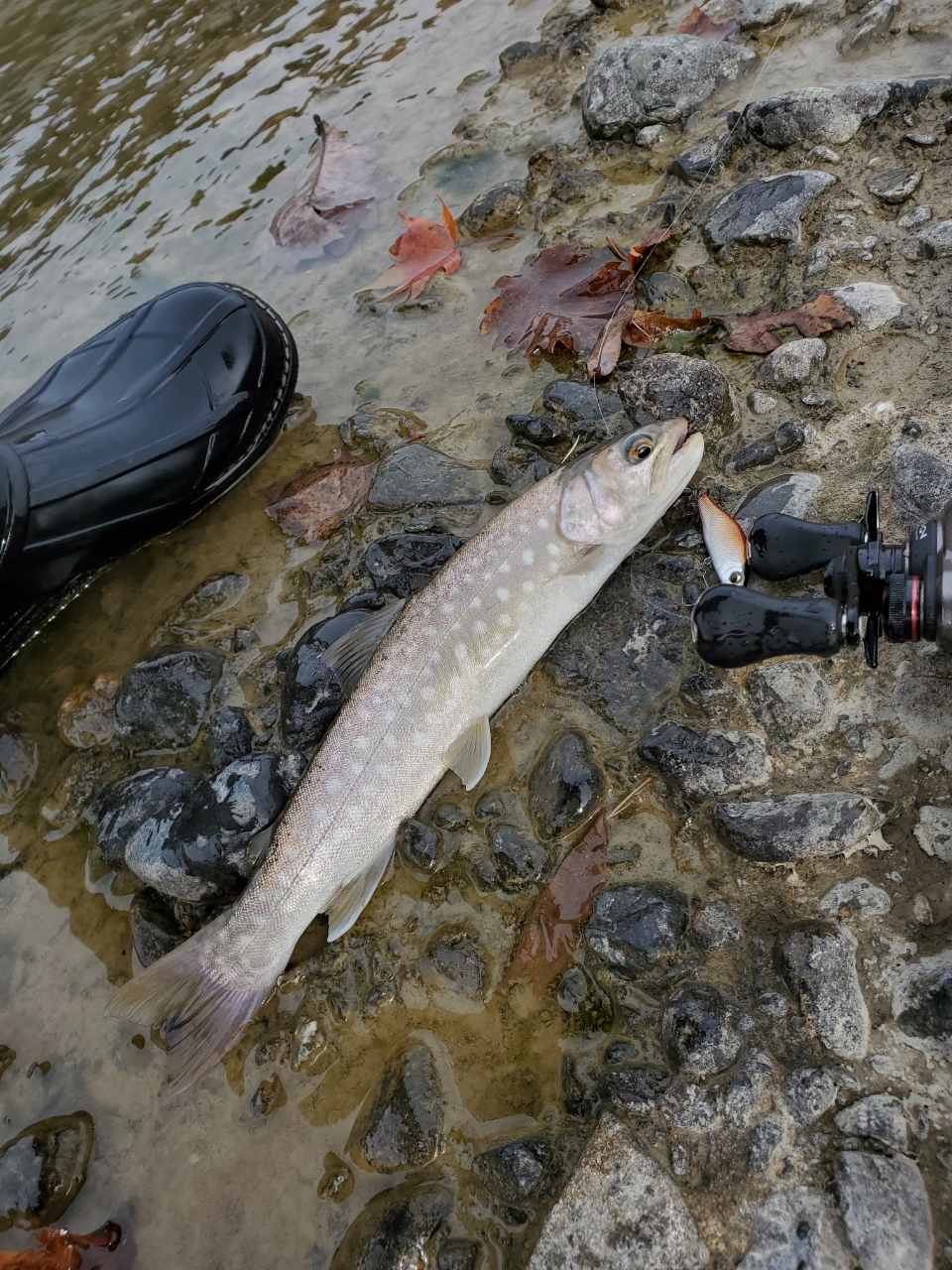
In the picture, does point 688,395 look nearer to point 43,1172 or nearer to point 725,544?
point 725,544

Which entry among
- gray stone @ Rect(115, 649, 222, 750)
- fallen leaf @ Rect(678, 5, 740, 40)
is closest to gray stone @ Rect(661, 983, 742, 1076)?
gray stone @ Rect(115, 649, 222, 750)

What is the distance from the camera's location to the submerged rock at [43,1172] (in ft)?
9.71

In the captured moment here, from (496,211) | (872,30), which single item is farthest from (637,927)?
(872,30)

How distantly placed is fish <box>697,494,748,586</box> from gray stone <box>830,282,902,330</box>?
1.41 meters

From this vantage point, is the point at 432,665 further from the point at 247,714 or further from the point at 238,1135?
the point at 238,1135

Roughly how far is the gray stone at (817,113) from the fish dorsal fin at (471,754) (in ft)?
13.5

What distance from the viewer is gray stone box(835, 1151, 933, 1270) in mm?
2145

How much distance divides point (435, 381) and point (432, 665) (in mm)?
2203

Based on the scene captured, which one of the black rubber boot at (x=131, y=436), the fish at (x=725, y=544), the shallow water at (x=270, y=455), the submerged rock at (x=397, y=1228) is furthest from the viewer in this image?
the black rubber boot at (x=131, y=436)

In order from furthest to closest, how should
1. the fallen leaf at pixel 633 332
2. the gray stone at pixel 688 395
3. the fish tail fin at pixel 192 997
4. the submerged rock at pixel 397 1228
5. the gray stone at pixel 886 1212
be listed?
the fallen leaf at pixel 633 332 < the gray stone at pixel 688 395 < the fish tail fin at pixel 192 997 < the submerged rock at pixel 397 1228 < the gray stone at pixel 886 1212

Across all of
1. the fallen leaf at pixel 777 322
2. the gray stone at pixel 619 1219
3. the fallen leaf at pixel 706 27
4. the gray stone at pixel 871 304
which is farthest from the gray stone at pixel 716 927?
the fallen leaf at pixel 706 27

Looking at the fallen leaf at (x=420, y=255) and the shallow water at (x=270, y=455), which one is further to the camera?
the fallen leaf at (x=420, y=255)

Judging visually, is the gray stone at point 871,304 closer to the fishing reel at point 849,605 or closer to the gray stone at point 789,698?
the fishing reel at point 849,605

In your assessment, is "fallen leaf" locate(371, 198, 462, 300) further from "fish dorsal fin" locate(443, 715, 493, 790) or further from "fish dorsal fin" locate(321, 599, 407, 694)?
"fish dorsal fin" locate(443, 715, 493, 790)
